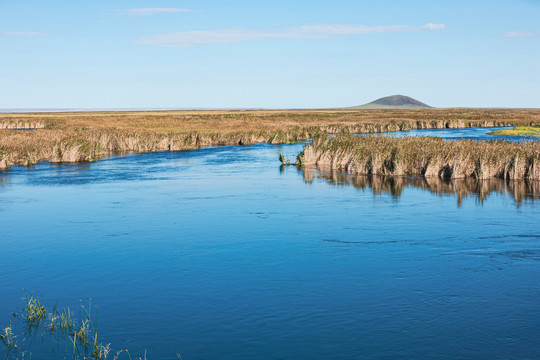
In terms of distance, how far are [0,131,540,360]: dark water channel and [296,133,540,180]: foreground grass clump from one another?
136 cm

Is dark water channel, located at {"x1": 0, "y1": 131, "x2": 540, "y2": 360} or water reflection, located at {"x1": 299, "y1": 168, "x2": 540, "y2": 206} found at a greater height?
water reflection, located at {"x1": 299, "y1": 168, "x2": 540, "y2": 206}

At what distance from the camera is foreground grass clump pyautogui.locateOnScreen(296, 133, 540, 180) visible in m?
29.6

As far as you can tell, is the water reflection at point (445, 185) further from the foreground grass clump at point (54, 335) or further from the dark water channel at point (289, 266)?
the foreground grass clump at point (54, 335)

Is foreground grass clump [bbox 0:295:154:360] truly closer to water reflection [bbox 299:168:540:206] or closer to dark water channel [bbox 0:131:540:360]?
dark water channel [bbox 0:131:540:360]

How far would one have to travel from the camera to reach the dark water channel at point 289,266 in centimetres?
1058

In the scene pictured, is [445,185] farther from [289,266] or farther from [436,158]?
[289,266]

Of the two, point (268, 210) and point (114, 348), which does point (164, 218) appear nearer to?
point (268, 210)

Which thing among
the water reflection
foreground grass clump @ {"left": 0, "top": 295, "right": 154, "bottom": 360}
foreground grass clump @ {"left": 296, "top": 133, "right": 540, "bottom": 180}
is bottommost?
foreground grass clump @ {"left": 0, "top": 295, "right": 154, "bottom": 360}

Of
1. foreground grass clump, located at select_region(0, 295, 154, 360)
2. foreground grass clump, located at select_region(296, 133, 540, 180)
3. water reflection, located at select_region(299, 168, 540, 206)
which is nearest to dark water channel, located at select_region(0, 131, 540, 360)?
water reflection, located at select_region(299, 168, 540, 206)

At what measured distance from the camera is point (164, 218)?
21.6 meters

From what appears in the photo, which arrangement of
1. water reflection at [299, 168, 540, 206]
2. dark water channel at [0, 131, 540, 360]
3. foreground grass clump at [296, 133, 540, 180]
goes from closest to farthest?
1. dark water channel at [0, 131, 540, 360]
2. water reflection at [299, 168, 540, 206]
3. foreground grass clump at [296, 133, 540, 180]

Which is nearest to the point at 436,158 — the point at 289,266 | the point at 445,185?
the point at 445,185

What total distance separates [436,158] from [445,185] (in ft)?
9.88

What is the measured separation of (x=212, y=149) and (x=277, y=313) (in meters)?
42.6
